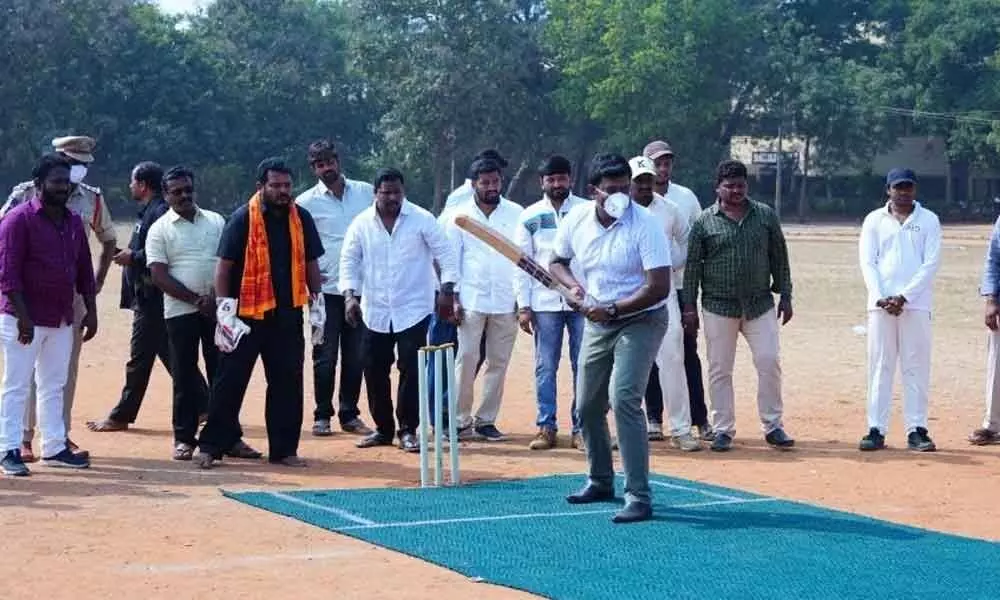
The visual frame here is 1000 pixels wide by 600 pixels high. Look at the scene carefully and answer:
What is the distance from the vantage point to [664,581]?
7.16 m

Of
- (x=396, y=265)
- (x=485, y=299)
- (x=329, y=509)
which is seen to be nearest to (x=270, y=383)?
(x=396, y=265)

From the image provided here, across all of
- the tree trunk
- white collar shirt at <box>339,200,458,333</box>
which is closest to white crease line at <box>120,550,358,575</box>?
white collar shirt at <box>339,200,458,333</box>

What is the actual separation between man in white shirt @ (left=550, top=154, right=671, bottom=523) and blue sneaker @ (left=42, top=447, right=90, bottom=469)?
3.57 m

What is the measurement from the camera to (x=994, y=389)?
475 inches

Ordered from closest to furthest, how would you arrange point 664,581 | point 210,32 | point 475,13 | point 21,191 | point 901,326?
1. point 664,581
2. point 21,191
3. point 901,326
4. point 475,13
5. point 210,32

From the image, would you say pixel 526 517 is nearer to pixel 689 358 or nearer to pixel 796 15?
pixel 689 358

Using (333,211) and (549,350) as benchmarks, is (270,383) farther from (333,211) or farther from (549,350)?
(333,211)

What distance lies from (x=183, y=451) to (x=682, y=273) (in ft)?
12.3

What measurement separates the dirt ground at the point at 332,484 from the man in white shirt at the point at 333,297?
Result: 0.31 meters

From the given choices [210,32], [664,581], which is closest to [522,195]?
[210,32]

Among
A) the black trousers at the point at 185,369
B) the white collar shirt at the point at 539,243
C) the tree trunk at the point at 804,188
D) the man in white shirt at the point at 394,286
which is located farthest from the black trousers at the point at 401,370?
the tree trunk at the point at 804,188

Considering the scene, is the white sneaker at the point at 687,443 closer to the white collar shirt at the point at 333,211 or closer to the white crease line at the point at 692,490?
the white crease line at the point at 692,490

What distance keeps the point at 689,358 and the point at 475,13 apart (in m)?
61.4

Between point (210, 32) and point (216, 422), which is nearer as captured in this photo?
point (216, 422)
